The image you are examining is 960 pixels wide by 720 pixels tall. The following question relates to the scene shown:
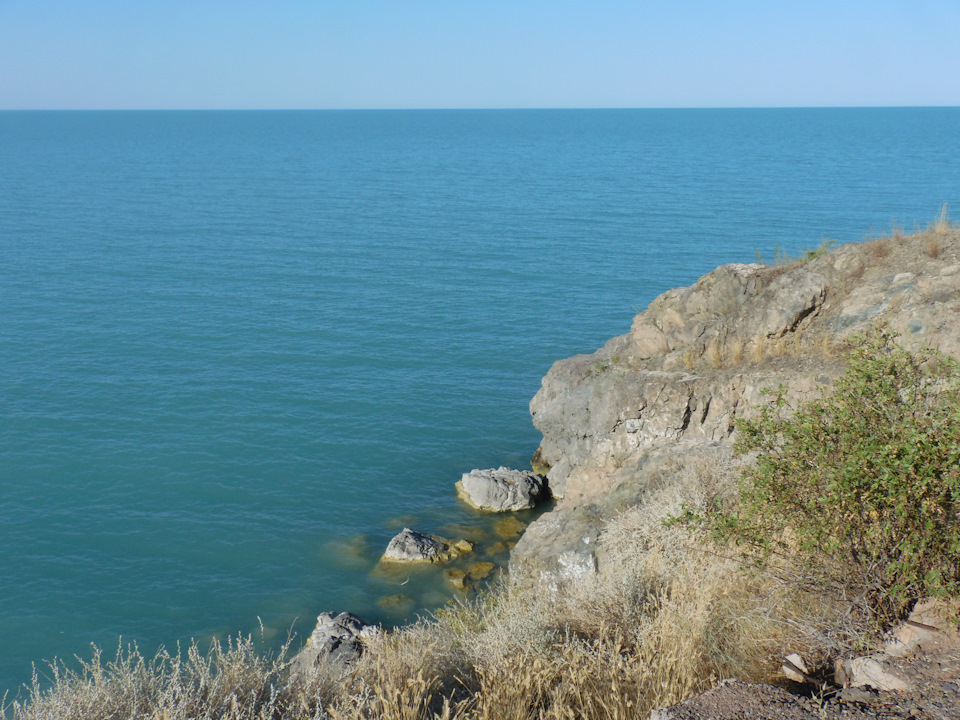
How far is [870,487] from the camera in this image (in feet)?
26.0

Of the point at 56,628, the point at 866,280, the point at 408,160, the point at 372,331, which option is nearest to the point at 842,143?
the point at 408,160

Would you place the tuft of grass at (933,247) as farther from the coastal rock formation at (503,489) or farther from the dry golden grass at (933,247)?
the coastal rock formation at (503,489)

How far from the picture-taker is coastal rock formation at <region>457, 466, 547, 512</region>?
23500 millimetres

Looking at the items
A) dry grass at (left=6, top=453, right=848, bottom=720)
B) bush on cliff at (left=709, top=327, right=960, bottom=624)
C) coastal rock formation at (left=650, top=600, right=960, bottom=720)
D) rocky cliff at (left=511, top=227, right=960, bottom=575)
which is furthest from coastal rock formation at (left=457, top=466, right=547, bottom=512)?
coastal rock formation at (left=650, top=600, right=960, bottom=720)

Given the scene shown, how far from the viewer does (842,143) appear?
13938 centimetres

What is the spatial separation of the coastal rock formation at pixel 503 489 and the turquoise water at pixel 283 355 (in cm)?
64

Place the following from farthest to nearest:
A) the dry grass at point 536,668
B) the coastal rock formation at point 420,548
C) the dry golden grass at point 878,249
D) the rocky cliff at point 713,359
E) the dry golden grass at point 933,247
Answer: the coastal rock formation at point 420,548, the dry golden grass at point 878,249, the dry golden grass at point 933,247, the rocky cliff at point 713,359, the dry grass at point 536,668

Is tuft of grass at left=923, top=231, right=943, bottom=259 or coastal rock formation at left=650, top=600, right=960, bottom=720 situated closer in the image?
coastal rock formation at left=650, top=600, right=960, bottom=720

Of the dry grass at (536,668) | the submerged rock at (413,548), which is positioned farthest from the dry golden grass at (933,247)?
the submerged rock at (413,548)

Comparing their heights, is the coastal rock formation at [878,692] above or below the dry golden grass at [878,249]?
below

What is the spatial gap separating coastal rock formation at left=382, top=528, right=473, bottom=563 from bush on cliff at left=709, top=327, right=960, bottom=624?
12.8m

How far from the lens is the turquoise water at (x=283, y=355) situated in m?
20.9

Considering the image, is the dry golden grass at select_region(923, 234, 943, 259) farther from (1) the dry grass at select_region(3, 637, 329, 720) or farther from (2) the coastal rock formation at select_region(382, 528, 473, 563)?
(1) the dry grass at select_region(3, 637, 329, 720)

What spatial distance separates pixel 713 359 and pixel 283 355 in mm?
20889
